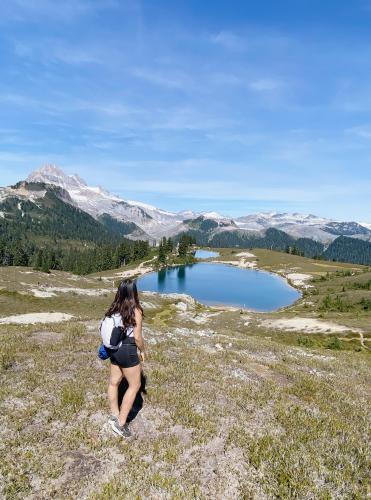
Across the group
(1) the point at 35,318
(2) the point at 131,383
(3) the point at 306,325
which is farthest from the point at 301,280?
(2) the point at 131,383

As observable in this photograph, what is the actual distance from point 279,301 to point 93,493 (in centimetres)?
14257

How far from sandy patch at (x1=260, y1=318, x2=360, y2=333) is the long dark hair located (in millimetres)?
60548

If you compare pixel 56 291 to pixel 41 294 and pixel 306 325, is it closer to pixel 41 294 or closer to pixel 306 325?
pixel 41 294

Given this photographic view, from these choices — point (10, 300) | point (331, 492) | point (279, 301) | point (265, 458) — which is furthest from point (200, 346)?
point (279, 301)

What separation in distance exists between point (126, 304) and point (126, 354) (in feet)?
5.30

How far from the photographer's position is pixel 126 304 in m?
11.7

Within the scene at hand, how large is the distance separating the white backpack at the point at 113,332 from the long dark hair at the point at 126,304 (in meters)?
0.20

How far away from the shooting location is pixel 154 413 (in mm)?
13414

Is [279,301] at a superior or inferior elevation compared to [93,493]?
inferior

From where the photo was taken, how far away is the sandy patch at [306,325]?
65.8m

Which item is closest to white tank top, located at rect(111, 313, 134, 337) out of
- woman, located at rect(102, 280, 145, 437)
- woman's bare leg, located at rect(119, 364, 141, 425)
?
woman, located at rect(102, 280, 145, 437)

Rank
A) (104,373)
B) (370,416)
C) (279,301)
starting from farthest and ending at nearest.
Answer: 1. (279,301)
2. (104,373)
3. (370,416)

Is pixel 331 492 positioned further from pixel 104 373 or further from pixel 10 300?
pixel 10 300

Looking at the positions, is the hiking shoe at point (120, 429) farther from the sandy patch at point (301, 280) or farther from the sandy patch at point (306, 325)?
the sandy patch at point (301, 280)
